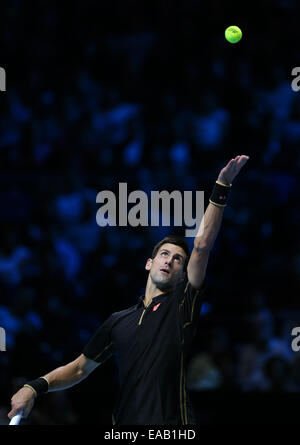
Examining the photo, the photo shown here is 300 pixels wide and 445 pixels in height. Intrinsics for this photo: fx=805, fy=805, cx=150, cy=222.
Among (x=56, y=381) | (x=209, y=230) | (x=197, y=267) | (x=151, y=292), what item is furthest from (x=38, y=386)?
(x=209, y=230)

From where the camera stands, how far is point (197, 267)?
15.4ft

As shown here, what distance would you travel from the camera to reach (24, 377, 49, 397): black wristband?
5.04 meters

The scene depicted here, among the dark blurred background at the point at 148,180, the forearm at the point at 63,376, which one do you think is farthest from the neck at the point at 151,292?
the dark blurred background at the point at 148,180

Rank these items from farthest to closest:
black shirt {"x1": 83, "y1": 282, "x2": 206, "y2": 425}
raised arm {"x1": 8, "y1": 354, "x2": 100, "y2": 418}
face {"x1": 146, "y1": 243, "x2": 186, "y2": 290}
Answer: face {"x1": 146, "y1": 243, "x2": 186, "y2": 290} < raised arm {"x1": 8, "y1": 354, "x2": 100, "y2": 418} < black shirt {"x1": 83, "y1": 282, "x2": 206, "y2": 425}

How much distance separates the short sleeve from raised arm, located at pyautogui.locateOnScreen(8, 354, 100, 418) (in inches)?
2.3

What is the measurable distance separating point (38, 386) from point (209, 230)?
1504mm

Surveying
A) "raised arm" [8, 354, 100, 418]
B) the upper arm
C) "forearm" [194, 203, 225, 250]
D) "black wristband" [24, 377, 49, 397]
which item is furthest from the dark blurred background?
"forearm" [194, 203, 225, 250]

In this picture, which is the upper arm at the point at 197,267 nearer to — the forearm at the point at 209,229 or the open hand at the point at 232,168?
the forearm at the point at 209,229

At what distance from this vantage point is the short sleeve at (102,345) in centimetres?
530

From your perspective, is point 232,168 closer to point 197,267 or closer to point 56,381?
point 197,267

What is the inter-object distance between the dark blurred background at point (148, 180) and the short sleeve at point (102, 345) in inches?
80.4

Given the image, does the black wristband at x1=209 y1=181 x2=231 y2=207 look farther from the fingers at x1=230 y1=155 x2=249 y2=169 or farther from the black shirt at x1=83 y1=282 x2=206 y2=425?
the black shirt at x1=83 y1=282 x2=206 y2=425

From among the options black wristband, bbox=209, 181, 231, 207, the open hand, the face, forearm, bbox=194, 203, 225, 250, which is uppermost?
the open hand

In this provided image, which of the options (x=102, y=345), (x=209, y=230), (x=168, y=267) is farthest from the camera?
(x=102, y=345)
